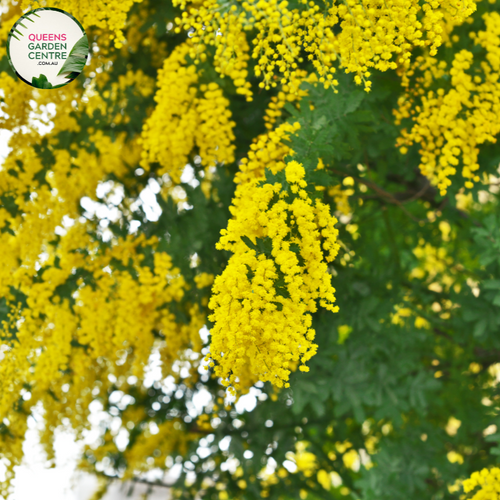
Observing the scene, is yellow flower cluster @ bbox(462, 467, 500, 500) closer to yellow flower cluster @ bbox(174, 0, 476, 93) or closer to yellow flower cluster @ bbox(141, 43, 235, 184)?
yellow flower cluster @ bbox(174, 0, 476, 93)

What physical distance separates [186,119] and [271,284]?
117cm

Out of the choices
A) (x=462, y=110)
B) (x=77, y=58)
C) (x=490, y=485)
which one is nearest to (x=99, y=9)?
(x=77, y=58)

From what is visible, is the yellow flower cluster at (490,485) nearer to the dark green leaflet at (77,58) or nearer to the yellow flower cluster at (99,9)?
the yellow flower cluster at (99,9)

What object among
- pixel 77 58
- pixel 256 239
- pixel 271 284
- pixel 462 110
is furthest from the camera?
pixel 77 58

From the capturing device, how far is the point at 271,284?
62.7 inches

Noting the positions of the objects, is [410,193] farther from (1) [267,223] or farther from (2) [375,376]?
(1) [267,223]

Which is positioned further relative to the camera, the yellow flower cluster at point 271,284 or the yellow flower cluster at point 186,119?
the yellow flower cluster at point 186,119

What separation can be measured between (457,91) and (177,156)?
51.9 inches

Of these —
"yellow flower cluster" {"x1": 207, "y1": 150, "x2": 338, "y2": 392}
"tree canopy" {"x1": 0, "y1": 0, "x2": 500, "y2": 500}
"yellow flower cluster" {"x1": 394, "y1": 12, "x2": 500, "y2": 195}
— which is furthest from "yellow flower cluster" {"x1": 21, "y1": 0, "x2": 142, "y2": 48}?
"yellow flower cluster" {"x1": 394, "y1": 12, "x2": 500, "y2": 195}

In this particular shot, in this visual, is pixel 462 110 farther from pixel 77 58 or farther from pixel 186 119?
pixel 77 58

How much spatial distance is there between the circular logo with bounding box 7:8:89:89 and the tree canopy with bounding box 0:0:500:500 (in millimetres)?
88

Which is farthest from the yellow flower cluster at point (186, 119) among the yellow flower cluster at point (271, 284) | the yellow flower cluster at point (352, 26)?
the yellow flower cluster at point (271, 284)

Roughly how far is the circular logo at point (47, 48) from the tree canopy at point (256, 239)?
9 centimetres

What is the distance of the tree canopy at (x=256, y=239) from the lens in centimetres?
176
